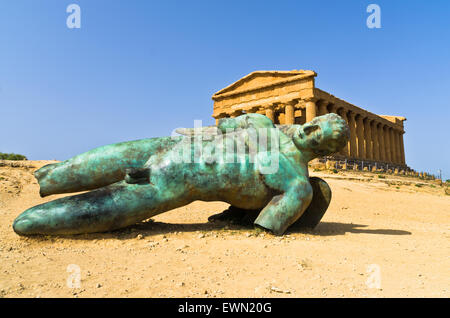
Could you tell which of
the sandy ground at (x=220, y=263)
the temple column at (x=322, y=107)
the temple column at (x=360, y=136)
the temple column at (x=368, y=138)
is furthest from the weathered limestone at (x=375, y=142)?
the sandy ground at (x=220, y=263)

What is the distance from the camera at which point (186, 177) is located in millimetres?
3734

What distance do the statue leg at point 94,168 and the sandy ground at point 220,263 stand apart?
0.68 metres

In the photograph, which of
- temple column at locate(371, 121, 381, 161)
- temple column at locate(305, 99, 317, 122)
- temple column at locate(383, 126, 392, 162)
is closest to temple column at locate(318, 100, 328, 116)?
temple column at locate(305, 99, 317, 122)

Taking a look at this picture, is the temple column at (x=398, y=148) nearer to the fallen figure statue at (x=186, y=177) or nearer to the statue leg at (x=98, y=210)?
the fallen figure statue at (x=186, y=177)

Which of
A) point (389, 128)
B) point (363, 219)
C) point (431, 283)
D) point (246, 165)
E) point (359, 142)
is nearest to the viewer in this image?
point (431, 283)

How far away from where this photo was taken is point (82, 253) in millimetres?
3008

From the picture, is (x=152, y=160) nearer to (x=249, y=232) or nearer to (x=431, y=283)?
(x=249, y=232)

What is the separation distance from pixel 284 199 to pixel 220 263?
1.32m

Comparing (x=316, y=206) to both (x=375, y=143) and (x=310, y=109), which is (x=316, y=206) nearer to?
(x=310, y=109)

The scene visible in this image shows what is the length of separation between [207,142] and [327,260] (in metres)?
1.98

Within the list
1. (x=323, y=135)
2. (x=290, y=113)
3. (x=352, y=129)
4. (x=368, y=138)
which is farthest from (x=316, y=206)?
(x=368, y=138)

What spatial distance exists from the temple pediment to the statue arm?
23.7 meters

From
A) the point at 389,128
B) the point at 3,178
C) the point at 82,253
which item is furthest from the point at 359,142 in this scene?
the point at 82,253

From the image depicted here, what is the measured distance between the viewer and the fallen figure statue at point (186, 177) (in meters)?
3.46
